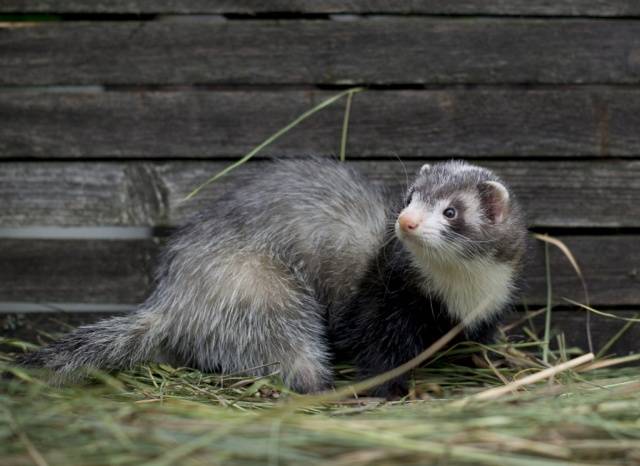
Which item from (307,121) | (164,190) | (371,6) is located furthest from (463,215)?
(164,190)

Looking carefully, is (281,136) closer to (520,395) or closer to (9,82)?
(9,82)

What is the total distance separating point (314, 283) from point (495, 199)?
76cm

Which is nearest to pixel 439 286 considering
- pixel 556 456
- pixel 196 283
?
pixel 196 283

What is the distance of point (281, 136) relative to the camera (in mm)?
3500

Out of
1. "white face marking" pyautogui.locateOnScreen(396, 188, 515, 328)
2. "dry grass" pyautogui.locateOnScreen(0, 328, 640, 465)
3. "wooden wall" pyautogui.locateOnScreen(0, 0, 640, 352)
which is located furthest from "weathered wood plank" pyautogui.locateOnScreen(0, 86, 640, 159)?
"dry grass" pyautogui.locateOnScreen(0, 328, 640, 465)

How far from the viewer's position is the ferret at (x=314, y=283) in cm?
291

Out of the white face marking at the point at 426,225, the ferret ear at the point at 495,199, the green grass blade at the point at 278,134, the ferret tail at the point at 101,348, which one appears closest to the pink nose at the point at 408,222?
the white face marking at the point at 426,225

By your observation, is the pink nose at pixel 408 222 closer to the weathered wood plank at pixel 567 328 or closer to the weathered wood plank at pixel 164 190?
the weathered wood plank at pixel 164 190

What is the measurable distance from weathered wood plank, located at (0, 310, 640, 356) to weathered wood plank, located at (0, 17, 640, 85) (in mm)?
1015

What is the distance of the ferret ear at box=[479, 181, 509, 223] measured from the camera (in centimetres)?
291

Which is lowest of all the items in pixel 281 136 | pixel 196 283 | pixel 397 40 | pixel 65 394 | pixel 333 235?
pixel 65 394

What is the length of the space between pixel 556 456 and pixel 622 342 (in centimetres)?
176

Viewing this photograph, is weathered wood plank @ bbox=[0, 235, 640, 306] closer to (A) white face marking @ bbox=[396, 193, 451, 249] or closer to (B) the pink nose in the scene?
(A) white face marking @ bbox=[396, 193, 451, 249]

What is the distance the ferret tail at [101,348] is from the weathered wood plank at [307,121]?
0.84 meters
